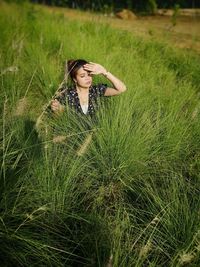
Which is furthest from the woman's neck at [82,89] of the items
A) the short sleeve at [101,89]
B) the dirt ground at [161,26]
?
the dirt ground at [161,26]

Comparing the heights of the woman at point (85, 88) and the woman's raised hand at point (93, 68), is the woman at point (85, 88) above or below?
below

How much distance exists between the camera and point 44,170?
262 centimetres

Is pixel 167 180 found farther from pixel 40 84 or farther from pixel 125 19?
pixel 125 19

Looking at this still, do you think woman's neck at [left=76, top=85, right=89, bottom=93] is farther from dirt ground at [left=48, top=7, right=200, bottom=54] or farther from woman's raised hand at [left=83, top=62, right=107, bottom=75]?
dirt ground at [left=48, top=7, right=200, bottom=54]

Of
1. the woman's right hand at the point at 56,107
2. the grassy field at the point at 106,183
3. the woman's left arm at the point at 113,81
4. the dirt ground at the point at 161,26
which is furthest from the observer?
the dirt ground at the point at 161,26

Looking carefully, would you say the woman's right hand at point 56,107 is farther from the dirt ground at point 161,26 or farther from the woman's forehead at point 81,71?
the dirt ground at point 161,26

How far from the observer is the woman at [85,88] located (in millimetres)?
3803

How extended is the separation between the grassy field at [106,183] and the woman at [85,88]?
17 centimetres

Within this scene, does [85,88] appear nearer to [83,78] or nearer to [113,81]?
[83,78]

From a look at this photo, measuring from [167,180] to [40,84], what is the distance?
2270 millimetres

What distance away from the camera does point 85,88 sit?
155 inches

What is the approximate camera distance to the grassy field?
2.30 metres

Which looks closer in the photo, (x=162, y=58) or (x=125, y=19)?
(x=162, y=58)

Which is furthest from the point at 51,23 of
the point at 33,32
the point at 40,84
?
the point at 40,84
